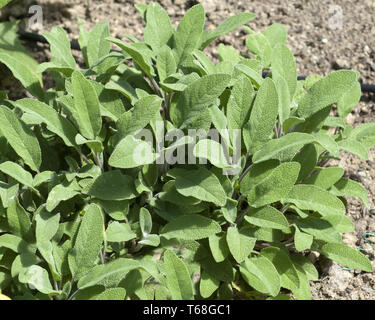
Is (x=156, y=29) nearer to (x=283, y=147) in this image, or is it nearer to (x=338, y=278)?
(x=283, y=147)

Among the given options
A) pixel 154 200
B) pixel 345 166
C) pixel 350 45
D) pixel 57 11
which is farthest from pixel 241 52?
pixel 154 200

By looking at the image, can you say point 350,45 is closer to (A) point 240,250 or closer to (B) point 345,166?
(B) point 345,166

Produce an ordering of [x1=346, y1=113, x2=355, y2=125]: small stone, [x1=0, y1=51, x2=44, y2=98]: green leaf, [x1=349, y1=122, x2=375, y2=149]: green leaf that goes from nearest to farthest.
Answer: [x1=0, y1=51, x2=44, y2=98]: green leaf < [x1=349, y1=122, x2=375, y2=149]: green leaf < [x1=346, y1=113, x2=355, y2=125]: small stone

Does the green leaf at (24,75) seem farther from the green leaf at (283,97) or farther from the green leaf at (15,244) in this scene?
the green leaf at (283,97)

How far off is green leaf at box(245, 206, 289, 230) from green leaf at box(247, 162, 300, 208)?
1.1 inches

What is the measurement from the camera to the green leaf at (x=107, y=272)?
4.18ft

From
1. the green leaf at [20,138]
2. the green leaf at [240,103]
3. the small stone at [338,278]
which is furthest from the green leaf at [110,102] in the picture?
the small stone at [338,278]

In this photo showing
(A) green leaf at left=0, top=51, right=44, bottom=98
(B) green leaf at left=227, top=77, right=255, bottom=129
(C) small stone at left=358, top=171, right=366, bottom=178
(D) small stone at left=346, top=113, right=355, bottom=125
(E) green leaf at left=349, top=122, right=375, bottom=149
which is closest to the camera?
(B) green leaf at left=227, top=77, right=255, bottom=129

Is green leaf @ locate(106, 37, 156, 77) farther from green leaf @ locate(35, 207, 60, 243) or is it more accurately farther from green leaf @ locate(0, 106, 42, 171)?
green leaf @ locate(35, 207, 60, 243)

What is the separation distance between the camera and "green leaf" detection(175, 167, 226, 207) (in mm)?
1350

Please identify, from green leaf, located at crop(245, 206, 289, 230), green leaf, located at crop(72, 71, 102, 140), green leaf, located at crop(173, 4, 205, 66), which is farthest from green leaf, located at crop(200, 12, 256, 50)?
green leaf, located at crop(245, 206, 289, 230)

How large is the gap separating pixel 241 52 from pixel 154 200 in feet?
3.18

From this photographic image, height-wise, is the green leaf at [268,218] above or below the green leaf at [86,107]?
below

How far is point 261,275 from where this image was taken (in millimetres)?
1401
